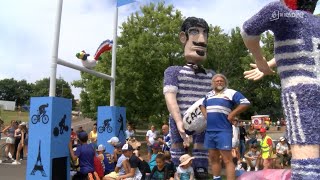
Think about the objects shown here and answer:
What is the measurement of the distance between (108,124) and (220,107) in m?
5.61

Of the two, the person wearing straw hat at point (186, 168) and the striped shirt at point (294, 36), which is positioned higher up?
the striped shirt at point (294, 36)

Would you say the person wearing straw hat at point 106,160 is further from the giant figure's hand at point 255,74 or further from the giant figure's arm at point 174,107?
the giant figure's hand at point 255,74

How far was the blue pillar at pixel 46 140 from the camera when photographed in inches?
243

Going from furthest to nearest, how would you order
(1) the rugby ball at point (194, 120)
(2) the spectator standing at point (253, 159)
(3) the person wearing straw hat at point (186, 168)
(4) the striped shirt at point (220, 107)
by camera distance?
(2) the spectator standing at point (253, 159)
(3) the person wearing straw hat at point (186, 168)
(1) the rugby ball at point (194, 120)
(4) the striped shirt at point (220, 107)

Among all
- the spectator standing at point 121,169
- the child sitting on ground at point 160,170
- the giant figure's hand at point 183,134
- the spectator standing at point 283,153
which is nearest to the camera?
the giant figure's hand at point 183,134

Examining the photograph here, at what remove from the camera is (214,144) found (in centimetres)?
369

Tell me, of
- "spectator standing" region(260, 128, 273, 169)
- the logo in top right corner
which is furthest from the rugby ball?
"spectator standing" region(260, 128, 273, 169)

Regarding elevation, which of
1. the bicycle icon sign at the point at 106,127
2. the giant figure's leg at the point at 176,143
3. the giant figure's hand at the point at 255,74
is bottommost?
the giant figure's leg at the point at 176,143

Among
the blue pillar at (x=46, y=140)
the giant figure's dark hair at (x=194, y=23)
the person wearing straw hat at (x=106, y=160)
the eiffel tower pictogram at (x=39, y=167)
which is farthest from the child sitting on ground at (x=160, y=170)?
the person wearing straw hat at (x=106, y=160)

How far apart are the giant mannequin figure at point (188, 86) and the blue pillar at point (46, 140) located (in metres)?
2.54

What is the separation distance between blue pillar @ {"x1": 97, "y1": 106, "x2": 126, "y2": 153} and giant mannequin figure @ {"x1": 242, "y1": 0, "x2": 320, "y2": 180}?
A: 6.76 m

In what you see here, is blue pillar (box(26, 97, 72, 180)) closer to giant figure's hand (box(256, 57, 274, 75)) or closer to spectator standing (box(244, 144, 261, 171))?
giant figure's hand (box(256, 57, 274, 75))

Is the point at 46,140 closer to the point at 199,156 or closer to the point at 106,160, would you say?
the point at 106,160

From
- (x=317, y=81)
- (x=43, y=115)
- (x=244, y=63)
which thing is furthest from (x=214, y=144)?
(x=244, y=63)
